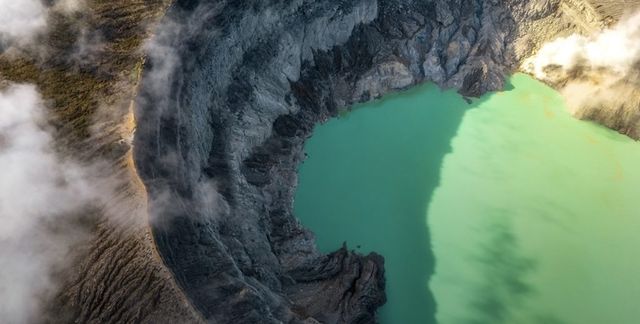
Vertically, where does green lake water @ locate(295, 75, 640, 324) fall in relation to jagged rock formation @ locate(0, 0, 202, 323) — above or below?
below

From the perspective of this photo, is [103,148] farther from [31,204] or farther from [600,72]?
[600,72]

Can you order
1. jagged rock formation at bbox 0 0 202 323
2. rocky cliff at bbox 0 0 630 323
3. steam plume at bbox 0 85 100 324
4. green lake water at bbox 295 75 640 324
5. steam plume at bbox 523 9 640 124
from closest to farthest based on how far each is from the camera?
steam plume at bbox 0 85 100 324 → jagged rock formation at bbox 0 0 202 323 → rocky cliff at bbox 0 0 630 323 → green lake water at bbox 295 75 640 324 → steam plume at bbox 523 9 640 124

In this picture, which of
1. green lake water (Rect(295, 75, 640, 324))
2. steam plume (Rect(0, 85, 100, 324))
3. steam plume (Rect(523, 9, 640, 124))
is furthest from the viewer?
steam plume (Rect(523, 9, 640, 124))

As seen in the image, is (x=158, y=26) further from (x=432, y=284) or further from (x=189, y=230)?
(x=432, y=284)

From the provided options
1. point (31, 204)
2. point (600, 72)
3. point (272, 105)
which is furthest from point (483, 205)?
point (31, 204)

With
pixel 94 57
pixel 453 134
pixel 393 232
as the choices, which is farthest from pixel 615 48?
pixel 94 57

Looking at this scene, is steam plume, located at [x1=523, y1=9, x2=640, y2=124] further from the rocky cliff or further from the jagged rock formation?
the jagged rock formation

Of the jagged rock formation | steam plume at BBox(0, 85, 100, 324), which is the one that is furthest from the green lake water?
steam plume at BBox(0, 85, 100, 324)
